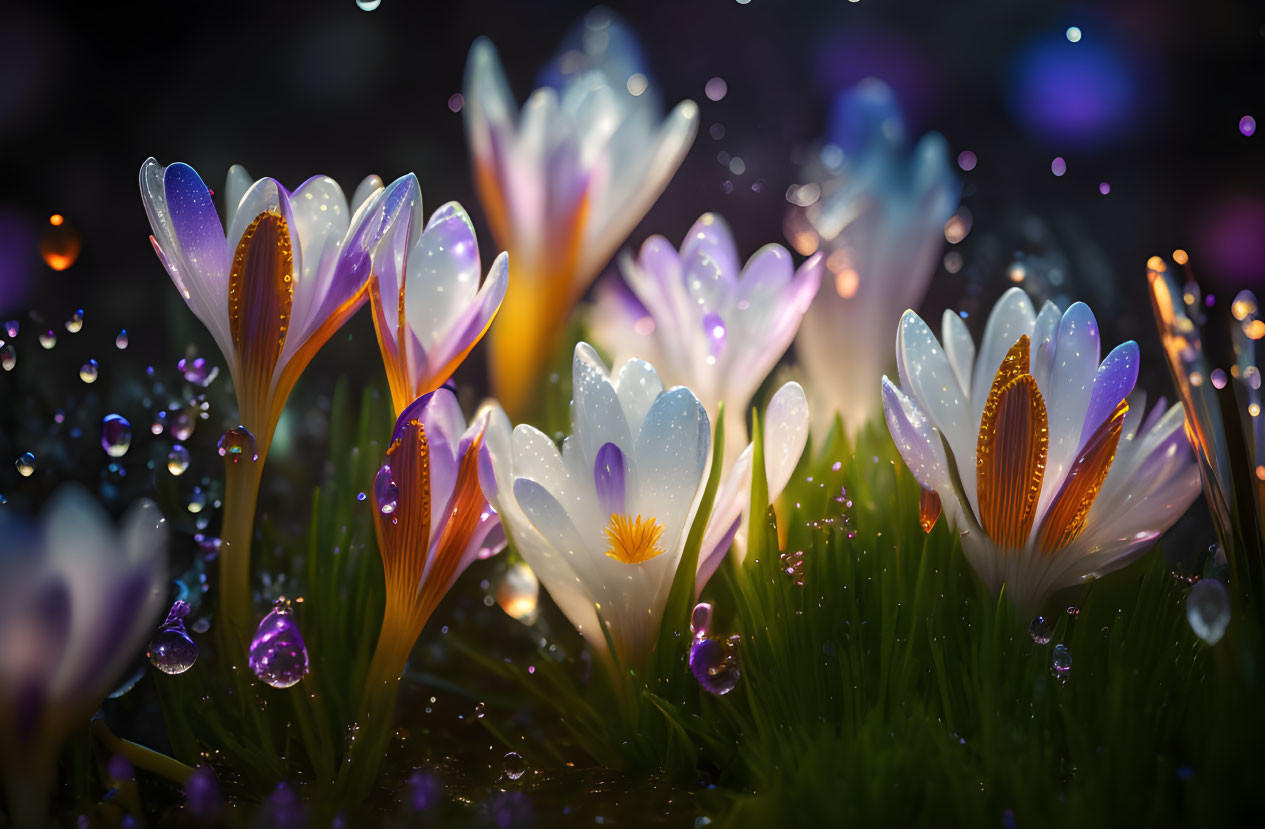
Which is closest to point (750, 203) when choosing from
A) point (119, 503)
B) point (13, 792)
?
point (119, 503)

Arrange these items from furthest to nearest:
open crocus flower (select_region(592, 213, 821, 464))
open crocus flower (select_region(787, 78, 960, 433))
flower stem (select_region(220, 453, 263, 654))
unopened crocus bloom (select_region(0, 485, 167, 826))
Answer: open crocus flower (select_region(787, 78, 960, 433)) → open crocus flower (select_region(592, 213, 821, 464)) → flower stem (select_region(220, 453, 263, 654)) → unopened crocus bloom (select_region(0, 485, 167, 826))

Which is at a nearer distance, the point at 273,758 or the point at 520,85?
the point at 273,758

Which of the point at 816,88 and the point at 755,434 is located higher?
the point at 816,88

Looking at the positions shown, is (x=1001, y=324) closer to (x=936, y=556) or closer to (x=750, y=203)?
(x=936, y=556)

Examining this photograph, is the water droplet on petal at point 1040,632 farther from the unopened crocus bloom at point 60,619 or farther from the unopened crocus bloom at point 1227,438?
the unopened crocus bloom at point 60,619

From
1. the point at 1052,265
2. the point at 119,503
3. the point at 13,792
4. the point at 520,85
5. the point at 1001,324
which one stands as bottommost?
the point at 13,792

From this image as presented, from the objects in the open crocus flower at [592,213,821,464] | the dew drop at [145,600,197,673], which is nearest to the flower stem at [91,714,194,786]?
the dew drop at [145,600,197,673]

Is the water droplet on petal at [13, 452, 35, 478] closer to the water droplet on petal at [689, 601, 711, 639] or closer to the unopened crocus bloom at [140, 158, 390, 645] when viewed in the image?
the unopened crocus bloom at [140, 158, 390, 645]
